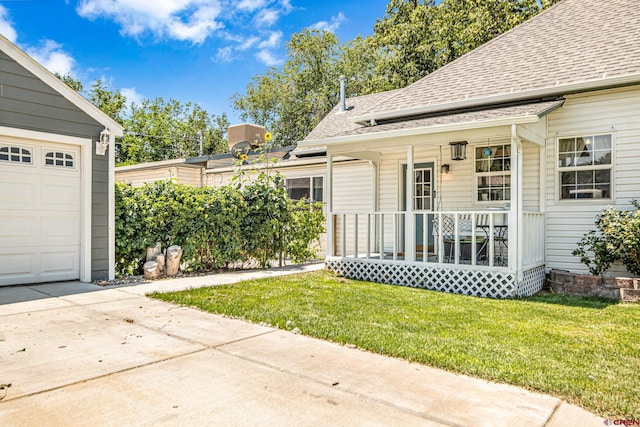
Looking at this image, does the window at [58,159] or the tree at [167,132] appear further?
the tree at [167,132]

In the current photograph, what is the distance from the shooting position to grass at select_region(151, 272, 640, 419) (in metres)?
3.35

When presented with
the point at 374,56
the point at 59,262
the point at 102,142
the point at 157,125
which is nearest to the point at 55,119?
the point at 102,142

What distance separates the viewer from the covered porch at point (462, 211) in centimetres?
694

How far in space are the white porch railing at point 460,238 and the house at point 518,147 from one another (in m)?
0.03

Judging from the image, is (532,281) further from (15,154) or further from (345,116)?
(15,154)

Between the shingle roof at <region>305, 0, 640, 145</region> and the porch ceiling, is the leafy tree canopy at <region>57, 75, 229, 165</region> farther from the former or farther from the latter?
the porch ceiling

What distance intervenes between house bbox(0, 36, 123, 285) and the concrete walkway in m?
2.32

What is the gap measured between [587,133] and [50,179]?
28.9 feet

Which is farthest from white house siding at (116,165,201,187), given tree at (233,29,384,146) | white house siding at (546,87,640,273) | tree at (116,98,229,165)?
tree at (233,29,384,146)

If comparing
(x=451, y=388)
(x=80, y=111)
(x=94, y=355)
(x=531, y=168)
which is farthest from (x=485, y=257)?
(x=80, y=111)

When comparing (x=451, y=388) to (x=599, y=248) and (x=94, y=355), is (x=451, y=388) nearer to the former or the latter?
(x=94, y=355)

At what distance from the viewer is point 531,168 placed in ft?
26.7

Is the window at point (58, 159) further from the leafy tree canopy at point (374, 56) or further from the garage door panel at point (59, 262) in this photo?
the leafy tree canopy at point (374, 56)

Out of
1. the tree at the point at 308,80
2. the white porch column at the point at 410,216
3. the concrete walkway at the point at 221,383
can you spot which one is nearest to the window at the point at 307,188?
the white porch column at the point at 410,216
